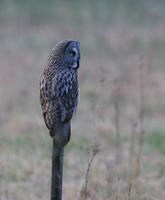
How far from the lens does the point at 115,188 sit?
295 inches

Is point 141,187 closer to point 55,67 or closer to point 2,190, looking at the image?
point 2,190

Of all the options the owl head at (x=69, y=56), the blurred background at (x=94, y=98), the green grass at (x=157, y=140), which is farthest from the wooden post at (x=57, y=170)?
the green grass at (x=157, y=140)

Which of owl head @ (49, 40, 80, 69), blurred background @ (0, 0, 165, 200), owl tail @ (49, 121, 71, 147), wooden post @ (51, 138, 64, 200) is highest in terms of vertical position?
owl head @ (49, 40, 80, 69)

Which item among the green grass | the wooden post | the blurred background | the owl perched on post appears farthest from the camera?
the green grass

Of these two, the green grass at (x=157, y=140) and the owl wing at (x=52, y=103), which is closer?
the owl wing at (x=52, y=103)

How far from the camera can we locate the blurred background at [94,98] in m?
9.07

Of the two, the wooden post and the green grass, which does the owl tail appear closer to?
the wooden post

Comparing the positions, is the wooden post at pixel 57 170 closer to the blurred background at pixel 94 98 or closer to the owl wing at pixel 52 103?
the owl wing at pixel 52 103

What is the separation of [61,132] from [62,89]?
0.26 meters

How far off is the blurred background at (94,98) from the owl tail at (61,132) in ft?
4.80

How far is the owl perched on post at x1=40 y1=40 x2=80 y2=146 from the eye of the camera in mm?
5582

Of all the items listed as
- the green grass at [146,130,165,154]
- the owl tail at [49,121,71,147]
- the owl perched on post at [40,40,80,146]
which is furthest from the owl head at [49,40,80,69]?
the green grass at [146,130,165,154]

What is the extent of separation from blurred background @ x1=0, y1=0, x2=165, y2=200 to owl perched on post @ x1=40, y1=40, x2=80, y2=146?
1.49 metres

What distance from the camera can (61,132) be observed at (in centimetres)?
558
